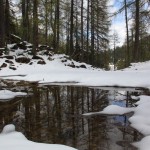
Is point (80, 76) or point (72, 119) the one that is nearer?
point (72, 119)

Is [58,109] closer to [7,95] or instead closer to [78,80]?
[7,95]

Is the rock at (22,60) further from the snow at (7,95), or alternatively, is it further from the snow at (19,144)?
the snow at (19,144)

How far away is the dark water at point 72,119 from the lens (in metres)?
5.20

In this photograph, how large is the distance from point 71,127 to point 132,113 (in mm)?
1764

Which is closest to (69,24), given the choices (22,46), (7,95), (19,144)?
(22,46)

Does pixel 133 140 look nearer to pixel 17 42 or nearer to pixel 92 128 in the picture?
pixel 92 128

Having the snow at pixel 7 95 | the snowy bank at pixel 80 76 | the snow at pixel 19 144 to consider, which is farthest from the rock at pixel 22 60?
the snow at pixel 19 144

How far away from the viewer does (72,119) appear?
670cm

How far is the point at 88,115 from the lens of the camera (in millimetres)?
6992

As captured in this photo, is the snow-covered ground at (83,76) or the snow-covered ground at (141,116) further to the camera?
the snow-covered ground at (83,76)

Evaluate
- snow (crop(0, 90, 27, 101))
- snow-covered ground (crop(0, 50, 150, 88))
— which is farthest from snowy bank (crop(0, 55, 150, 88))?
snow (crop(0, 90, 27, 101))

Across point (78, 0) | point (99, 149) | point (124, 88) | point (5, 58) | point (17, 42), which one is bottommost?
point (99, 149)

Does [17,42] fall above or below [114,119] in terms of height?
above

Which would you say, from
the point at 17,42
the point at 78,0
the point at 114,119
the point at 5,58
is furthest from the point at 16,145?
the point at 78,0
